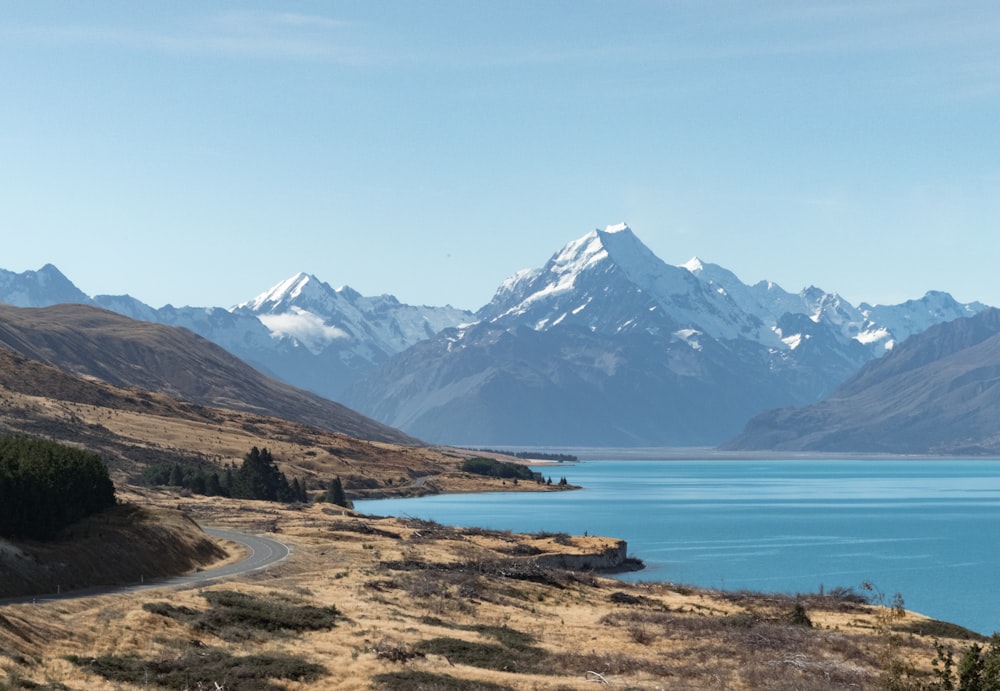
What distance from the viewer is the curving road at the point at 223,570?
60781mm

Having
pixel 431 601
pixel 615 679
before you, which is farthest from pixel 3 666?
pixel 431 601

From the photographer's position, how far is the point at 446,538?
374 ft

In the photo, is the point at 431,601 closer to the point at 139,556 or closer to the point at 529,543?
the point at 139,556

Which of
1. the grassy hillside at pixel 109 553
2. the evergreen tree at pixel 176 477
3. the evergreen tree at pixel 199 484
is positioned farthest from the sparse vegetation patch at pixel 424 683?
the evergreen tree at pixel 176 477

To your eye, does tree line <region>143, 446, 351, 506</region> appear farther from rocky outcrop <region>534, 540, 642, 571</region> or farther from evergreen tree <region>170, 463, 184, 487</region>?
rocky outcrop <region>534, 540, 642, 571</region>

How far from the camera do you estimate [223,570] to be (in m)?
75.6

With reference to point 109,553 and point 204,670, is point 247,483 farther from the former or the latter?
point 204,670

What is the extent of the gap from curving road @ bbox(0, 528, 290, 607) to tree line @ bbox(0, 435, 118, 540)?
674 centimetres

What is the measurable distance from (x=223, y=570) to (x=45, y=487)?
1170 centimetres

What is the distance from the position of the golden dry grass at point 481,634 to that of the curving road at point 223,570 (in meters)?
1.79

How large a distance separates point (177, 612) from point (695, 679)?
2250cm

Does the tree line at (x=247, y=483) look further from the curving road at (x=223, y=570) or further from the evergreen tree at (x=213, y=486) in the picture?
the curving road at (x=223, y=570)

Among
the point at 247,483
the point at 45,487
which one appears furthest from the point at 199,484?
the point at 45,487

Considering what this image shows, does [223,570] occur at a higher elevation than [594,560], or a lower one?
lower
